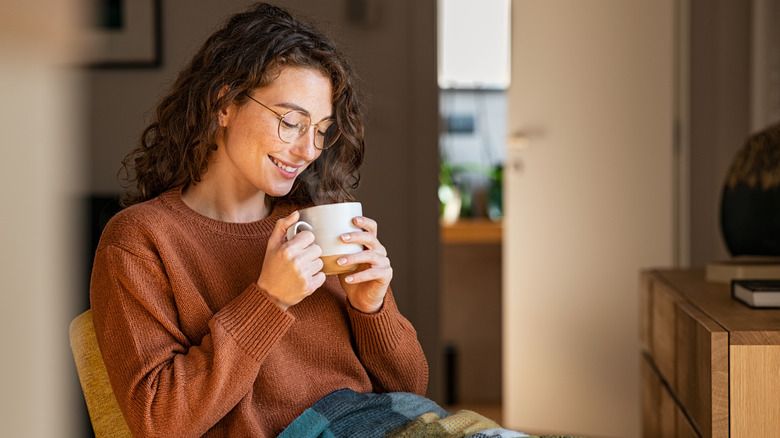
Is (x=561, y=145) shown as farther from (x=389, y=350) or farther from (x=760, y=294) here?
(x=389, y=350)

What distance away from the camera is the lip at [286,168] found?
1069 millimetres

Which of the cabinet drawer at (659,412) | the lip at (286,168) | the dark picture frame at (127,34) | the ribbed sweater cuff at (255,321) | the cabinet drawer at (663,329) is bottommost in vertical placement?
the cabinet drawer at (659,412)

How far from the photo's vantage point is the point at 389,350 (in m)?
1.16

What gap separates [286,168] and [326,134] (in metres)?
0.12

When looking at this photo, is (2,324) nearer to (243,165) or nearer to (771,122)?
(243,165)

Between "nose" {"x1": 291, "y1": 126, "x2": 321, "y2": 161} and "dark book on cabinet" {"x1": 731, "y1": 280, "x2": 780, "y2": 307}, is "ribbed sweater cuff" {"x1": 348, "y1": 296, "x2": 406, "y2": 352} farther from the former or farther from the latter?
"dark book on cabinet" {"x1": 731, "y1": 280, "x2": 780, "y2": 307}

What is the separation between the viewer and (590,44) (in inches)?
110

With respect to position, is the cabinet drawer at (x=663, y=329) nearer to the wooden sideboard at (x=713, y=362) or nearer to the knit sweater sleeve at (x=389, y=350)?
the wooden sideboard at (x=713, y=362)

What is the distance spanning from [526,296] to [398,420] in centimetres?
193

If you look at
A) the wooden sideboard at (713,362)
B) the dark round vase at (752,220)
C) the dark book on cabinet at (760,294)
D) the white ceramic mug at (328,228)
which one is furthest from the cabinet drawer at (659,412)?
the white ceramic mug at (328,228)

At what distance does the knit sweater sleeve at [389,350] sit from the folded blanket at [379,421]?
8 centimetres

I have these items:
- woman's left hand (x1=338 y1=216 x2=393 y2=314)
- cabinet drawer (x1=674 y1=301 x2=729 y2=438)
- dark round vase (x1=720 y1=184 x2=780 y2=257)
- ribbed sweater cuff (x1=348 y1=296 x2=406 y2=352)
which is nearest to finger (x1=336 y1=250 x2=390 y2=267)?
woman's left hand (x1=338 y1=216 x2=393 y2=314)

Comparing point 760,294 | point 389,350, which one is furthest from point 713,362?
point 389,350

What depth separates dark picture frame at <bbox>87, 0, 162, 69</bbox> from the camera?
2242mm
